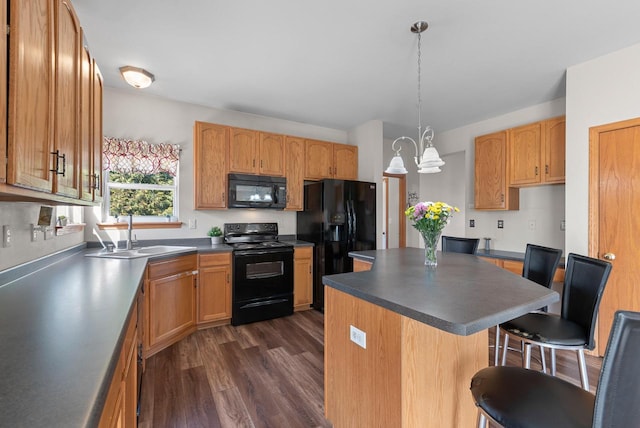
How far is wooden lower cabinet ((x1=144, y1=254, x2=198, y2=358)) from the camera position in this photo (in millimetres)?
2531

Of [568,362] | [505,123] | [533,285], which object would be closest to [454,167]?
[505,123]

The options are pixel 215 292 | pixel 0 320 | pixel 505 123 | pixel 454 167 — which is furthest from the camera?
pixel 454 167

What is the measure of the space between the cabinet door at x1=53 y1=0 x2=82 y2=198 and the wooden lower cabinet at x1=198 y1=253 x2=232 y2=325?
178 cm

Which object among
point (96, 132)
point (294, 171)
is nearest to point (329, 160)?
point (294, 171)

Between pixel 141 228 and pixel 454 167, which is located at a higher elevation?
pixel 454 167

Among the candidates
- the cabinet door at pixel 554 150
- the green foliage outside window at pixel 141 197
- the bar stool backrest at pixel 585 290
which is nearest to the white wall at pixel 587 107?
the cabinet door at pixel 554 150

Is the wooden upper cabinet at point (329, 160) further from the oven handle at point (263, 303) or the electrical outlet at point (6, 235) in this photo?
the electrical outlet at point (6, 235)

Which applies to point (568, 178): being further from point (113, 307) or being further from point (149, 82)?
point (149, 82)

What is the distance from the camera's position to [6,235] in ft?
4.93

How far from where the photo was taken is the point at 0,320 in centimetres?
104

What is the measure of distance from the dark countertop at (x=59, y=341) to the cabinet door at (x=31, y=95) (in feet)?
1.57

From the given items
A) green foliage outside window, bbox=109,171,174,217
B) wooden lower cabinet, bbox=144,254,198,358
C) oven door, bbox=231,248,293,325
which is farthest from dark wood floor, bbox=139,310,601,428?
green foliage outside window, bbox=109,171,174,217

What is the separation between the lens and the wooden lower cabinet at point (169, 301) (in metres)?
2.53

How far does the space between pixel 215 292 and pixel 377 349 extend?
236cm
